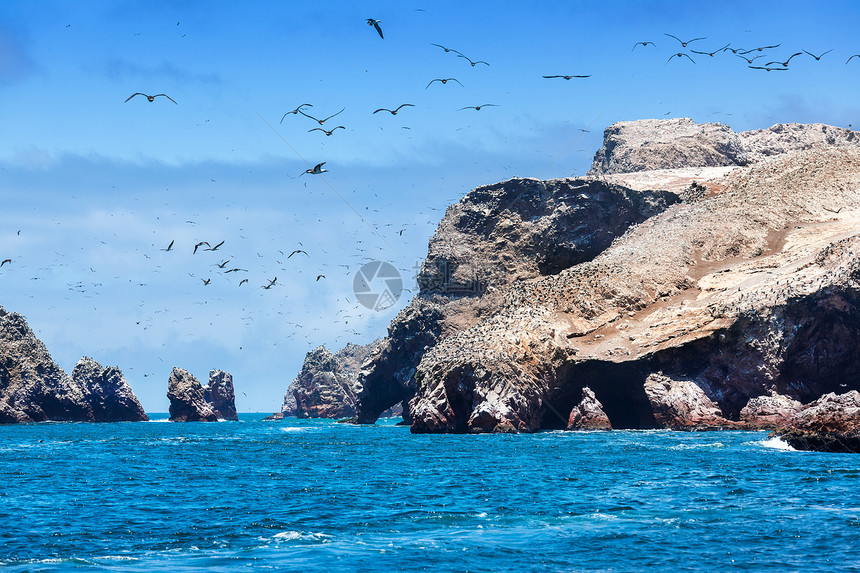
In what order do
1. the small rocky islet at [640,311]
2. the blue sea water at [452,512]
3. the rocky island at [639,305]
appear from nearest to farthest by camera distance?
the blue sea water at [452,512], the small rocky islet at [640,311], the rocky island at [639,305]

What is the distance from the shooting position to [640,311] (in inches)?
3078

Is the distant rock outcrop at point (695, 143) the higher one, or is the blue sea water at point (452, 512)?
the distant rock outcrop at point (695, 143)

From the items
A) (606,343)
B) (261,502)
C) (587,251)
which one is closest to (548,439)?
(606,343)

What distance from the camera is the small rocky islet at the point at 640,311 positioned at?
214 ft

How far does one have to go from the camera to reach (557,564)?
20766mm

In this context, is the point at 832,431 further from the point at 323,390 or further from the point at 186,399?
the point at 323,390

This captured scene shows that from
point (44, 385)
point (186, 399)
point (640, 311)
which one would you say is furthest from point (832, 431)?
point (186, 399)

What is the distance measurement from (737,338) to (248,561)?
175ft

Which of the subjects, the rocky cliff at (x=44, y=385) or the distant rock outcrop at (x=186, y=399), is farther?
the distant rock outcrop at (x=186, y=399)

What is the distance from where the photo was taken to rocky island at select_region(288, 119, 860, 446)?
2579 inches

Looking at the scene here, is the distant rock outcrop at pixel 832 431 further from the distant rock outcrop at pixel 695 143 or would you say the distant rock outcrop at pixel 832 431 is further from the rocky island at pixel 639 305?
the distant rock outcrop at pixel 695 143

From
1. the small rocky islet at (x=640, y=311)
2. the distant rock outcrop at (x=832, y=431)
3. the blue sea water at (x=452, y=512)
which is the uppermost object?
the small rocky islet at (x=640, y=311)

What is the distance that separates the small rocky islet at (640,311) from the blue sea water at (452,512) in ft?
44.8

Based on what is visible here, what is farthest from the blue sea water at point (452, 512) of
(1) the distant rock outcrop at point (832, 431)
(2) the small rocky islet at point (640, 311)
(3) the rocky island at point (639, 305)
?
(3) the rocky island at point (639, 305)
